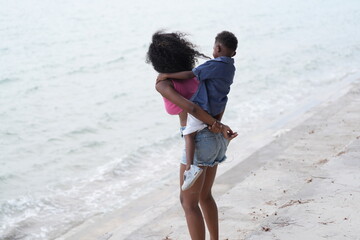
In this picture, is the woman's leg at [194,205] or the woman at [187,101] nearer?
the woman at [187,101]

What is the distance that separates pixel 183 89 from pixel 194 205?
2.54 ft

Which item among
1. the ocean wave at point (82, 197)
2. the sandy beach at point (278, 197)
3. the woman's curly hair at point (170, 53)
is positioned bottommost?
the ocean wave at point (82, 197)

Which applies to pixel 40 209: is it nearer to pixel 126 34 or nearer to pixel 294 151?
pixel 294 151

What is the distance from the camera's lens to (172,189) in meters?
7.74

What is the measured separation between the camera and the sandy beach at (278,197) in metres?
4.32

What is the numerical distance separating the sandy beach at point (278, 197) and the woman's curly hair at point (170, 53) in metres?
1.48

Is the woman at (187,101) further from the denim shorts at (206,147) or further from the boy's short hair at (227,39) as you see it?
the boy's short hair at (227,39)

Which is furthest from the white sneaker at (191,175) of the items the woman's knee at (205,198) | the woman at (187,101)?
the woman's knee at (205,198)

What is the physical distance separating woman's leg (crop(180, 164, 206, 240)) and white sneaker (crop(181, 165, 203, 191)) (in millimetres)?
112

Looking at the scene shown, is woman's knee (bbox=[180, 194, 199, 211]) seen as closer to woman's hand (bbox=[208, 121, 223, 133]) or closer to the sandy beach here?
woman's hand (bbox=[208, 121, 223, 133])

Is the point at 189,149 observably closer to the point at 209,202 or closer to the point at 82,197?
the point at 209,202

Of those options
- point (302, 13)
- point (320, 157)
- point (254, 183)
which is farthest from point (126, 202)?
point (302, 13)

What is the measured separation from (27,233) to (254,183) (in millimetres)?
2915

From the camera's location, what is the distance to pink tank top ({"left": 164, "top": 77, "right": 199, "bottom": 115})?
11.6ft
